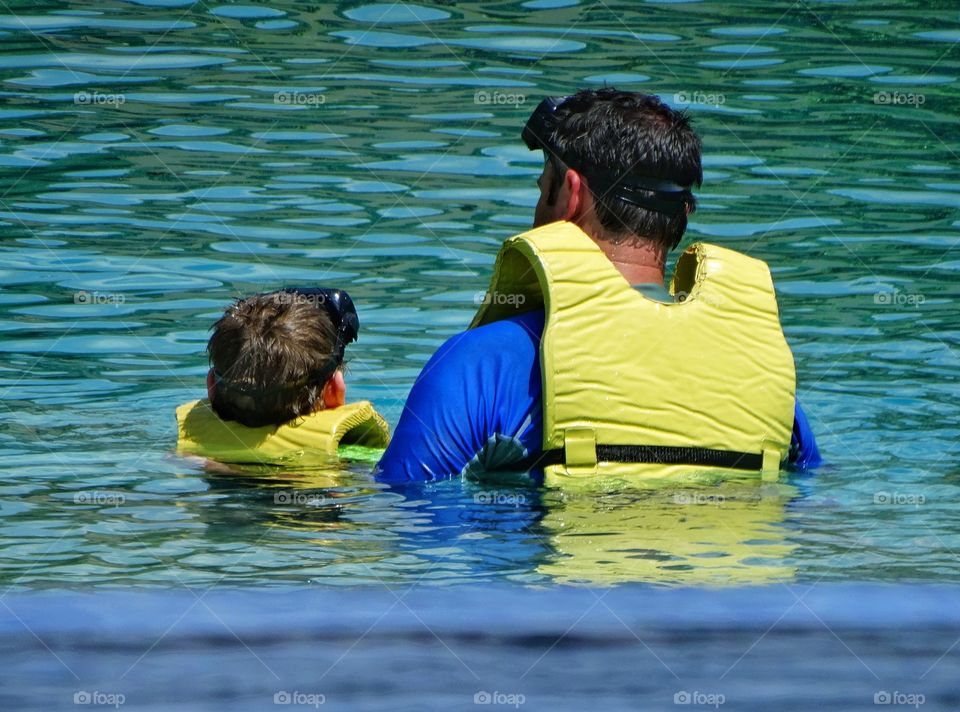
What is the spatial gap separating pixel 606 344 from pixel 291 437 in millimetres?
1224

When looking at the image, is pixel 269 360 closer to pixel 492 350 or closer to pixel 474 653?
pixel 492 350

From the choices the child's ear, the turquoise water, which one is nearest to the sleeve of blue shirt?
the turquoise water

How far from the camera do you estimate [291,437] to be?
5.00 meters

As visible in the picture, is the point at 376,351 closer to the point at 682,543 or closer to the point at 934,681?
the point at 682,543

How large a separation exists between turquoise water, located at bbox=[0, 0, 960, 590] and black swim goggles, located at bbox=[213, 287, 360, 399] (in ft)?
0.90

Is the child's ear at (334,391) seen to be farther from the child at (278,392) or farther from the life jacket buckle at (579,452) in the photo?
the life jacket buckle at (579,452)

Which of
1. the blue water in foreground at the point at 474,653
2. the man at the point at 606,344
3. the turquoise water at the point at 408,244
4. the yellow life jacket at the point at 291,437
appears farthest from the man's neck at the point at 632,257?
the blue water in foreground at the point at 474,653

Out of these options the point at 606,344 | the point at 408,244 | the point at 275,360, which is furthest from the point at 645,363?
the point at 408,244

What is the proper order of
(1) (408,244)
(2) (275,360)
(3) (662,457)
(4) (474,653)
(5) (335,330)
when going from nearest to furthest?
(4) (474,653), (3) (662,457), (2) (275,360), (5) (335,330), (1) (408,244)

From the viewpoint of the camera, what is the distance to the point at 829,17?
1229 cm

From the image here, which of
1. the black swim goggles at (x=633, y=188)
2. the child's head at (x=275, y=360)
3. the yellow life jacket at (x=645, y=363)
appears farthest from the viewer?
the child's head at (x=275, y=360)

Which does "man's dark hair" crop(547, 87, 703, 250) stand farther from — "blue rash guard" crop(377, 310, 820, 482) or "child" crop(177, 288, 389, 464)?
"child" crop(177, 288, 389, 464)

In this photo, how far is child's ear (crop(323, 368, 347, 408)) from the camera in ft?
16.9

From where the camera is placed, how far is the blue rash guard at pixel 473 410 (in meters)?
4.21
